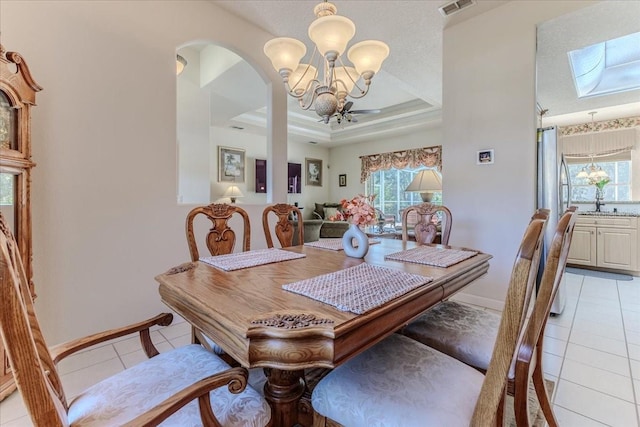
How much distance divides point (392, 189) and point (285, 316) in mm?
7233

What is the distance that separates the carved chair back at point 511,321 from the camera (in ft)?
1.97

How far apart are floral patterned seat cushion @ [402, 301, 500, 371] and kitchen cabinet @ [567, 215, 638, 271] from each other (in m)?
3.82

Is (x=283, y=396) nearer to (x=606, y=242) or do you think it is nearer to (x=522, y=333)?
(x=522, y=333)

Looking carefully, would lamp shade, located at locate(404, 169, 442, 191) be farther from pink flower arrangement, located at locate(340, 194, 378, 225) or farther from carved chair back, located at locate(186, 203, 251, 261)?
carved chair back, located at locate(186, 203, 251, 261)

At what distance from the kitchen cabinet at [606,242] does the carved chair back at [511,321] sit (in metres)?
4.58

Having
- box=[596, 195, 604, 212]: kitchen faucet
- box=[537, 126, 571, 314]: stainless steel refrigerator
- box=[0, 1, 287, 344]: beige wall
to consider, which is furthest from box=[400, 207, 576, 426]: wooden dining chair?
box=[596, 195, 604, 212]: kitchen faucet

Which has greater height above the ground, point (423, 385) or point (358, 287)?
point (358, 287)

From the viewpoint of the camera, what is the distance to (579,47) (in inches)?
114

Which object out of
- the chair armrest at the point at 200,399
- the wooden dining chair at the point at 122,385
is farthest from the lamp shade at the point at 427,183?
the chair armrest at the point at 200,399

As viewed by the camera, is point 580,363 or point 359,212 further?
point 580,363

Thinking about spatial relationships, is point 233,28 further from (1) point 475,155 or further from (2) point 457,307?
(2) point 457,307

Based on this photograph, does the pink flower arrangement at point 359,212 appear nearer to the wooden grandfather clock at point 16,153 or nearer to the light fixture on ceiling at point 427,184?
the wooden grandfather clock at point 16,153

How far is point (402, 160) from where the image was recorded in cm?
711

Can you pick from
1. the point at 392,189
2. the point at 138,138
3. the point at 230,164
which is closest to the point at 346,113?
the point at 138,138
